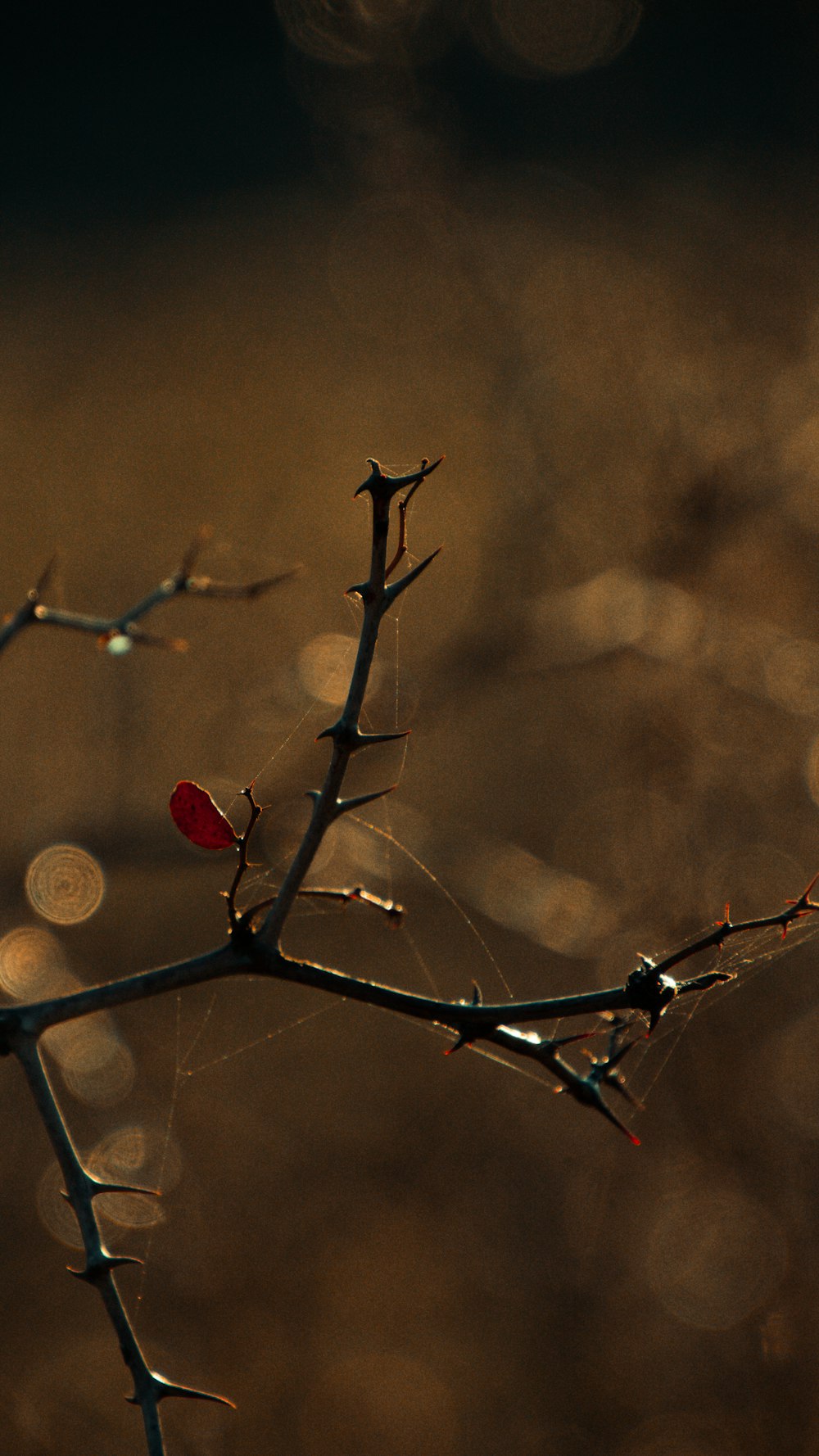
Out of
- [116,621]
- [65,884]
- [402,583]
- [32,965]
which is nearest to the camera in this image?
[402,583]

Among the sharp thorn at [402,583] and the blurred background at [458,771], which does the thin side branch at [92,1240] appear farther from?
the blurred background at [458,771]

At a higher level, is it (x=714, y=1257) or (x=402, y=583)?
(x=402, y=583)

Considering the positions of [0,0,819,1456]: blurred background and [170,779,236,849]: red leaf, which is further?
[0,0,819,1456]: blurred background

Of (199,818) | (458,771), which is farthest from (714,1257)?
(199,818)

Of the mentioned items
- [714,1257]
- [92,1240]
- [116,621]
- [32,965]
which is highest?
[32,965]

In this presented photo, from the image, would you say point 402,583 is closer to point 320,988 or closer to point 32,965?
point 320,988

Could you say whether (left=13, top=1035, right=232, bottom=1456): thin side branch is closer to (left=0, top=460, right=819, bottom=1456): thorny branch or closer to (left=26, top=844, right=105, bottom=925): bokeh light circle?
(left=0, top=460, right=819, bottom=1456): thorny branch

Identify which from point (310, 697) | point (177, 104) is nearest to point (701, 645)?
point (310, 697)

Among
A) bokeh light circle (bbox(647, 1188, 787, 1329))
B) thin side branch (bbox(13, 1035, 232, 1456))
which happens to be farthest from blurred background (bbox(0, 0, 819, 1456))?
thin side branch (bbox(13, 1035, 232, 1456))
